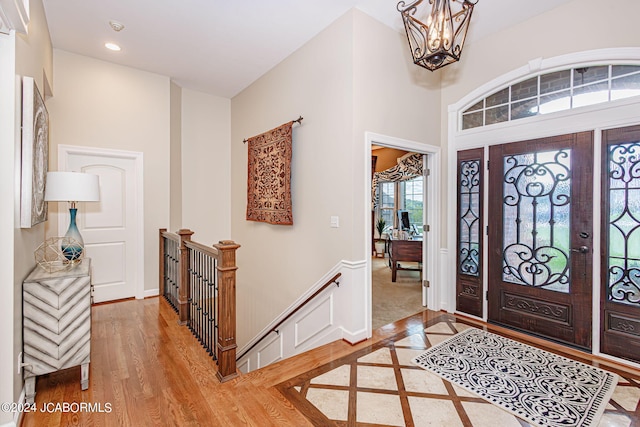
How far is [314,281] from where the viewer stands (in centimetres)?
345

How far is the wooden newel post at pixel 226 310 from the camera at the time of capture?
7.48 ft

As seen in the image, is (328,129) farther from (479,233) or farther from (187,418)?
(187,418)

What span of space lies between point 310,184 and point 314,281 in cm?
110

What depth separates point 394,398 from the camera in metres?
2.12

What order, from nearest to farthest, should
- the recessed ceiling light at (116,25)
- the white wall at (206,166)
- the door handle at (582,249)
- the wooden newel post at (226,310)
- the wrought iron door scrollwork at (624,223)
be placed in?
the wooden newel post at (226,310) → the wrought iron door scrollwork at (624,223) → the door handle at (582,249) → the recessed ceiling light at (116,25) → the white wall at (206,166)

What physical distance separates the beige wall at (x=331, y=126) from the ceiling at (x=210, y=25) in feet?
0.66

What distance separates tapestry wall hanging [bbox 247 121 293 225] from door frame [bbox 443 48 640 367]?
80.0 inches

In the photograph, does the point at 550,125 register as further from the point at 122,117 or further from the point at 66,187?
the point at 122,117

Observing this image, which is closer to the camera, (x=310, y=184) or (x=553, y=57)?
(x=553, y=57)

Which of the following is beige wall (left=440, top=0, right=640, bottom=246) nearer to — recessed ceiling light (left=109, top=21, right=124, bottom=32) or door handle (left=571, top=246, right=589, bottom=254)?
door handle (left=571, top=246, right=589, bottom=254)

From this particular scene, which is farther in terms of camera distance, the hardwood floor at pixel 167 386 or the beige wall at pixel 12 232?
the hardwood floor at pixel 167 386

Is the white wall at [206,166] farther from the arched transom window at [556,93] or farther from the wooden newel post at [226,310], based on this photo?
the arched transom window at [556,93]

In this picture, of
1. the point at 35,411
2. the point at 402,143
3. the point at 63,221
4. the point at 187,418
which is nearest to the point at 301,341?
the point at 187,418

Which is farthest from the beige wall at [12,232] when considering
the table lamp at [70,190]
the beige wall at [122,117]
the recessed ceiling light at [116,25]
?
the beige wall at [122,117]
